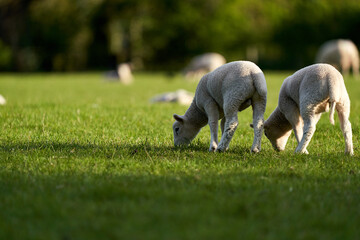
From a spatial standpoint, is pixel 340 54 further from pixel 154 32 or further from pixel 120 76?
pixel 154 32

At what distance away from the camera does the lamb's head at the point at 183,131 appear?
20.7 feet

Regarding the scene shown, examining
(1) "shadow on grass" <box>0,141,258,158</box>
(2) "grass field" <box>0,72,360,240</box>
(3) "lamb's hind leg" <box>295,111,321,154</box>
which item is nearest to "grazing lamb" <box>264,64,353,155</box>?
(3) "lamb's hind leg" <box>295,111,321,154</box>

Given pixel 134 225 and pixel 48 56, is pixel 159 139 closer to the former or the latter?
pixel 134 225

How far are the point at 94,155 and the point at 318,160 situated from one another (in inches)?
92.5

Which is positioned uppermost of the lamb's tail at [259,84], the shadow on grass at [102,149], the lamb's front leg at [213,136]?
the lamb's tail at [259,84]

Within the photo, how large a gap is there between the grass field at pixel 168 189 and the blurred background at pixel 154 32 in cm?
3607

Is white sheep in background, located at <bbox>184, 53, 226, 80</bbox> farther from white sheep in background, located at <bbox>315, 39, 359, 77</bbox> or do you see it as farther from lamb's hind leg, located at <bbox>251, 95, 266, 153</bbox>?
lamb's hind leg, located at <bbox>251, 95, 266, 153</bbox>

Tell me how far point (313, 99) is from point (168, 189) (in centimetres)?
216

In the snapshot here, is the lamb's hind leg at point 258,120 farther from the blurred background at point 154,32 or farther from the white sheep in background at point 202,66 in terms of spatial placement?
the blurred background at point 154,32

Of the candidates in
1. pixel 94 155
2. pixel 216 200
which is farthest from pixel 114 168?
pixel 216 200

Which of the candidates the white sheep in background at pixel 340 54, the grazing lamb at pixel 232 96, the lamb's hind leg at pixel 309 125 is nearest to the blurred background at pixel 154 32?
the white sheep in background at pixel 340 54

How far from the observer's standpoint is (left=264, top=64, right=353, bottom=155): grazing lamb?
5.23 m

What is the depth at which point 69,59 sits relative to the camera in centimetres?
4572

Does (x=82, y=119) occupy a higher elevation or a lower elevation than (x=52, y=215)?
lower
